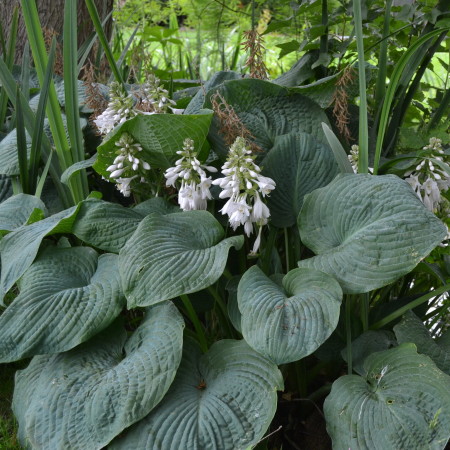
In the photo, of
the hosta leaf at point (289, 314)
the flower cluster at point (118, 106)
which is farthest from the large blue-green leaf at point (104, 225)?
the hosta leaf at point (289, 314)

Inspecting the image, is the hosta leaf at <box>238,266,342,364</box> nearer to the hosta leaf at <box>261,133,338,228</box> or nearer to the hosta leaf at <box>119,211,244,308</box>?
the hosta leaf at <box>119,211,244,308</box>

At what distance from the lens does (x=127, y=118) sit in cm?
179

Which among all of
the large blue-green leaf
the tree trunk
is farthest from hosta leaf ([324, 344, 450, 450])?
the tree trunk

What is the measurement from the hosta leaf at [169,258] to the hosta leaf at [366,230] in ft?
0.72

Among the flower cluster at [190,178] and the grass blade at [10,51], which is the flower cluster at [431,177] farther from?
the grass blade at [10,51]

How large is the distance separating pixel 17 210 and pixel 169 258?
699 millimetres

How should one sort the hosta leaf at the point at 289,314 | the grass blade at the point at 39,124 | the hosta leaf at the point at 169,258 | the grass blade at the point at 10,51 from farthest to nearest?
the grass blade at the point at 10,51 → the grass blade at the point at 39,124 → the hosta leaf at the point at 169,258 → the hosta leaf at the point at 289,314

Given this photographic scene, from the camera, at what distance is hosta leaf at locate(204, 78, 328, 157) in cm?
193

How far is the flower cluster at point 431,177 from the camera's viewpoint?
164 centimetres

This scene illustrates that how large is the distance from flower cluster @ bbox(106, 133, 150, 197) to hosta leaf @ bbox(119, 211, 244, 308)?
0.71 feet

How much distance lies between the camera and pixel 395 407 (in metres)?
1.39

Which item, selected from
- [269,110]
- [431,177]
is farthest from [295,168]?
[431,177]

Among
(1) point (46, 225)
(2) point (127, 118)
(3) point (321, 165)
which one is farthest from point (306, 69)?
(1) point (46, 225)

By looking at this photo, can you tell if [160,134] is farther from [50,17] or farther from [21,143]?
[50,17]
